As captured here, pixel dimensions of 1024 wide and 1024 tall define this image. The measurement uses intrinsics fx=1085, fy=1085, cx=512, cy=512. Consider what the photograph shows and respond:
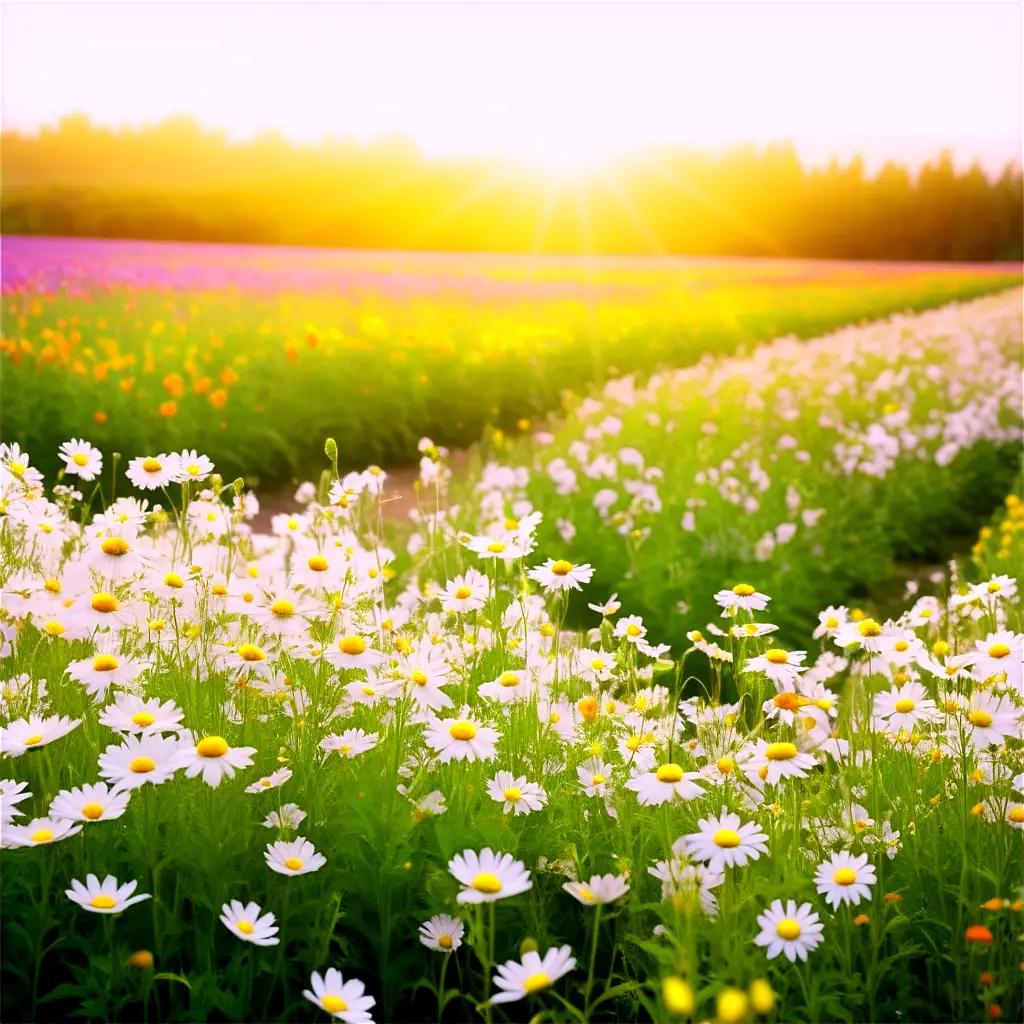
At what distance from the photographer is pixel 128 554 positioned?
248 cm

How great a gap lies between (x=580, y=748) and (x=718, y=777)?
1.10 feet

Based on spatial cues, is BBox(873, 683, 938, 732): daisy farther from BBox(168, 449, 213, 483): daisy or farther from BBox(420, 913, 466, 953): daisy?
BBox(168, 449, 213, 483): daisy

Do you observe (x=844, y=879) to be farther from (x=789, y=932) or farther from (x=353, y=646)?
(x=353, y=646)

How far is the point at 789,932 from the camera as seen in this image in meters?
1.83

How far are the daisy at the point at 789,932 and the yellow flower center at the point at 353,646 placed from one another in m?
0.96

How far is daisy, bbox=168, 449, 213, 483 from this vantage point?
8.70 feet

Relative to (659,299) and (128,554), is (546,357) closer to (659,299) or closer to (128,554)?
(659,299)

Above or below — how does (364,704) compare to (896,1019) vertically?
above

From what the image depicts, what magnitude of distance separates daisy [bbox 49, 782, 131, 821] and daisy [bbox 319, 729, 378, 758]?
1.46 ft

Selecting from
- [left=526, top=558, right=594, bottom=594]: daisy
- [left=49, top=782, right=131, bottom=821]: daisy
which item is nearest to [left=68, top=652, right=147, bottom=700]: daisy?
[left=49, top=782, right=131, bottom=821]: daisy

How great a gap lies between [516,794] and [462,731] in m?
0.19

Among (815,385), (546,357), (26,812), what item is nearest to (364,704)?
(26,812)

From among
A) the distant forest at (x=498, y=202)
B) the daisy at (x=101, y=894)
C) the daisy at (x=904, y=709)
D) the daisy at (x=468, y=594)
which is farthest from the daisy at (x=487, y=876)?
the distant forest at (x=498, y=202)

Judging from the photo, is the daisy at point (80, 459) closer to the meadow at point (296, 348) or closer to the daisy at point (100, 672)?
the daisy at point (100, 672)
